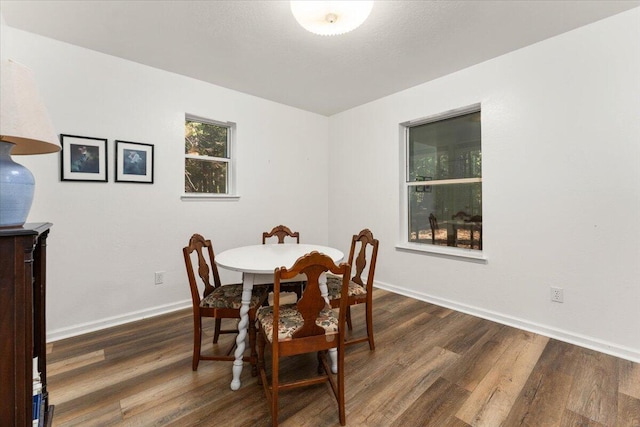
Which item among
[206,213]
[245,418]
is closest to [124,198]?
[206,213]

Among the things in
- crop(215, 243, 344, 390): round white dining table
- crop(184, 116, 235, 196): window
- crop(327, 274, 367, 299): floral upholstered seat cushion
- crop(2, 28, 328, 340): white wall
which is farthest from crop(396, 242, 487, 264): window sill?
crop(184, 116, 235, 196): window

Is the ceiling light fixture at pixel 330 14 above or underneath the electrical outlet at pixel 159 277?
above

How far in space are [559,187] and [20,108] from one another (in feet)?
11.0

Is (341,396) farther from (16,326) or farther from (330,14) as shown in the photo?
(330,14)

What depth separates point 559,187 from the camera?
2334 millimetres

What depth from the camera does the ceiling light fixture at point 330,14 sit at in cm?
158

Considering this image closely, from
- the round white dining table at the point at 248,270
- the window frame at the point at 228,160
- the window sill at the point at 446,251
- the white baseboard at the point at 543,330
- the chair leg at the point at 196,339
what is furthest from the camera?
the window frame at the point at 228,160

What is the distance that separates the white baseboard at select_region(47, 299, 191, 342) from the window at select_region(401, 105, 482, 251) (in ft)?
9.19

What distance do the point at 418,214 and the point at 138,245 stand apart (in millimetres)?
3100

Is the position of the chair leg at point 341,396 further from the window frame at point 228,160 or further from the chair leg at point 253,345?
the window frame at point 228,160

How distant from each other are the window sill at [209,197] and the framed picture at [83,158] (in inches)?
28.1

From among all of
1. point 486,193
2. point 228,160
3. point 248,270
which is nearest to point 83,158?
point 228,160

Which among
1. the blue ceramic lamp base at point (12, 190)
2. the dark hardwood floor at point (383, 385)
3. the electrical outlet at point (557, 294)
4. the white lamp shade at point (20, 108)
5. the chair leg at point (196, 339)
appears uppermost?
the white lamp shade at point (20, 108)

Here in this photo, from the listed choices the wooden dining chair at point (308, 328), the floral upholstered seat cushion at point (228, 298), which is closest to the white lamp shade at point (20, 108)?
the wooden dining chair at point (308, 328)
